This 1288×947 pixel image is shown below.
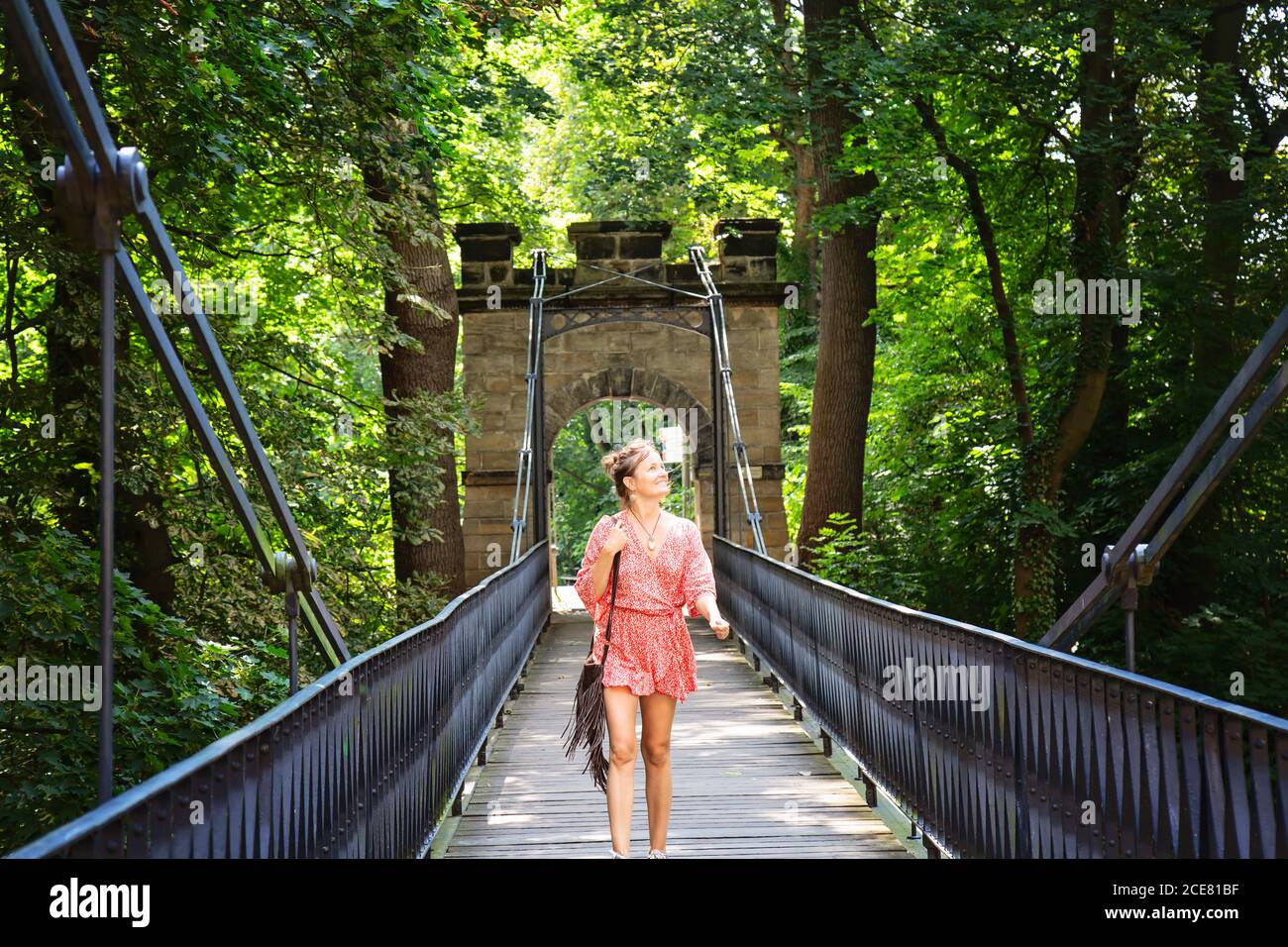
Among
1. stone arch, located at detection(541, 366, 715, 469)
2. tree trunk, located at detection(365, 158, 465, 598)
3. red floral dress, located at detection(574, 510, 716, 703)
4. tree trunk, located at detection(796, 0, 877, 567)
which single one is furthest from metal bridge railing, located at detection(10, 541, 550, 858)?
stone arch, located at detection(541, 366, 715, 469)

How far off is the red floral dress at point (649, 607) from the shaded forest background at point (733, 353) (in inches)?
100

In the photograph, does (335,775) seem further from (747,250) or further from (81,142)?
(747,250)

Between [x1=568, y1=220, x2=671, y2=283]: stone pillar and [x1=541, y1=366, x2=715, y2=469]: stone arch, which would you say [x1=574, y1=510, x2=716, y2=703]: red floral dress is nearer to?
[x1=541, y1=366, x2=715, y2=469]: stone arch

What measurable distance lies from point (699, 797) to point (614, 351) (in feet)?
39.7

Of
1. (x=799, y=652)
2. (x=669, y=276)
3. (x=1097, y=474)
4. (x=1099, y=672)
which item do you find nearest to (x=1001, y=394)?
(x=1097, y=474)

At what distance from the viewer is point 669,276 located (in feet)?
60.1

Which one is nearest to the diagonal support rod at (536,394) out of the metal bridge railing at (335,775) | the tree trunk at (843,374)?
the tree trunk at (843,374)

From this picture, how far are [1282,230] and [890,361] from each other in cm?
652

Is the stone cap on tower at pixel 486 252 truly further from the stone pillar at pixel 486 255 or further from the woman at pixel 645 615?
the woman at pixel 645 615

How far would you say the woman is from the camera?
4840mm

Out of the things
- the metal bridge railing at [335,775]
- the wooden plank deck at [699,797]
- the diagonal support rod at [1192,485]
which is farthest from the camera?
the wooden plank deck at [699,797]

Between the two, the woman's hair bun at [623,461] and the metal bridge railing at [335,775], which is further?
the woman's hair bun at [623,461]

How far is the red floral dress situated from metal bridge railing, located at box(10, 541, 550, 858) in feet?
2.42

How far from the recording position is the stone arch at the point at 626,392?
18.4 meters
